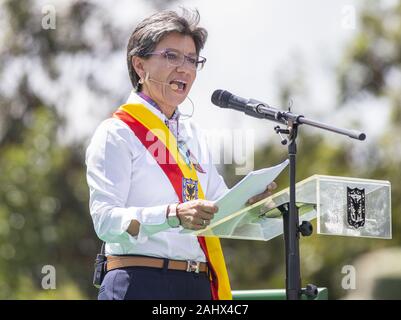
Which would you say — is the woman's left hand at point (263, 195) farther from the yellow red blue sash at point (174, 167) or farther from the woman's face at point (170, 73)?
the woman's face at point (170, 73)

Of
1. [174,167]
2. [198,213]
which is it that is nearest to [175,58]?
[174,167]

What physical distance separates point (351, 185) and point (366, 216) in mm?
147

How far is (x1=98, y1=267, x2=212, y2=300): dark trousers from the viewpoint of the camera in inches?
189

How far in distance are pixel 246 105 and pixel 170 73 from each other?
16.8 inches

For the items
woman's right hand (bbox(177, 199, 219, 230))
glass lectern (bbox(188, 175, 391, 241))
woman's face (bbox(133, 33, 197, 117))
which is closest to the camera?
woman's right hand (bbox(177, 199, 219, 230))

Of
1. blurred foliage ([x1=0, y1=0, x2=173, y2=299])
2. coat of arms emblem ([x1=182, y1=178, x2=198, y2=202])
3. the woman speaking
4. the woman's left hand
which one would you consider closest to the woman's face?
the woman speaking

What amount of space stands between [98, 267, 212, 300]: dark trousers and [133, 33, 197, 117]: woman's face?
788 mm

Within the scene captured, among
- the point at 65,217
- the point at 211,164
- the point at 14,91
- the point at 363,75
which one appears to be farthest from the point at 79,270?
the point at 211,164

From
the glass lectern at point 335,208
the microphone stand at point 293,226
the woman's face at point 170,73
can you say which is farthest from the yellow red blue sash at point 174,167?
the microphone stand at point 293,226

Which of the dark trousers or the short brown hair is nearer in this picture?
the dark trousers

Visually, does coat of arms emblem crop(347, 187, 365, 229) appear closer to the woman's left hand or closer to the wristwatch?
the woman's left hand

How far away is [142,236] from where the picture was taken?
470cm

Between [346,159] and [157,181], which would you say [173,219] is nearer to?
[157,181]

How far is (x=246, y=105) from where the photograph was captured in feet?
15.9
